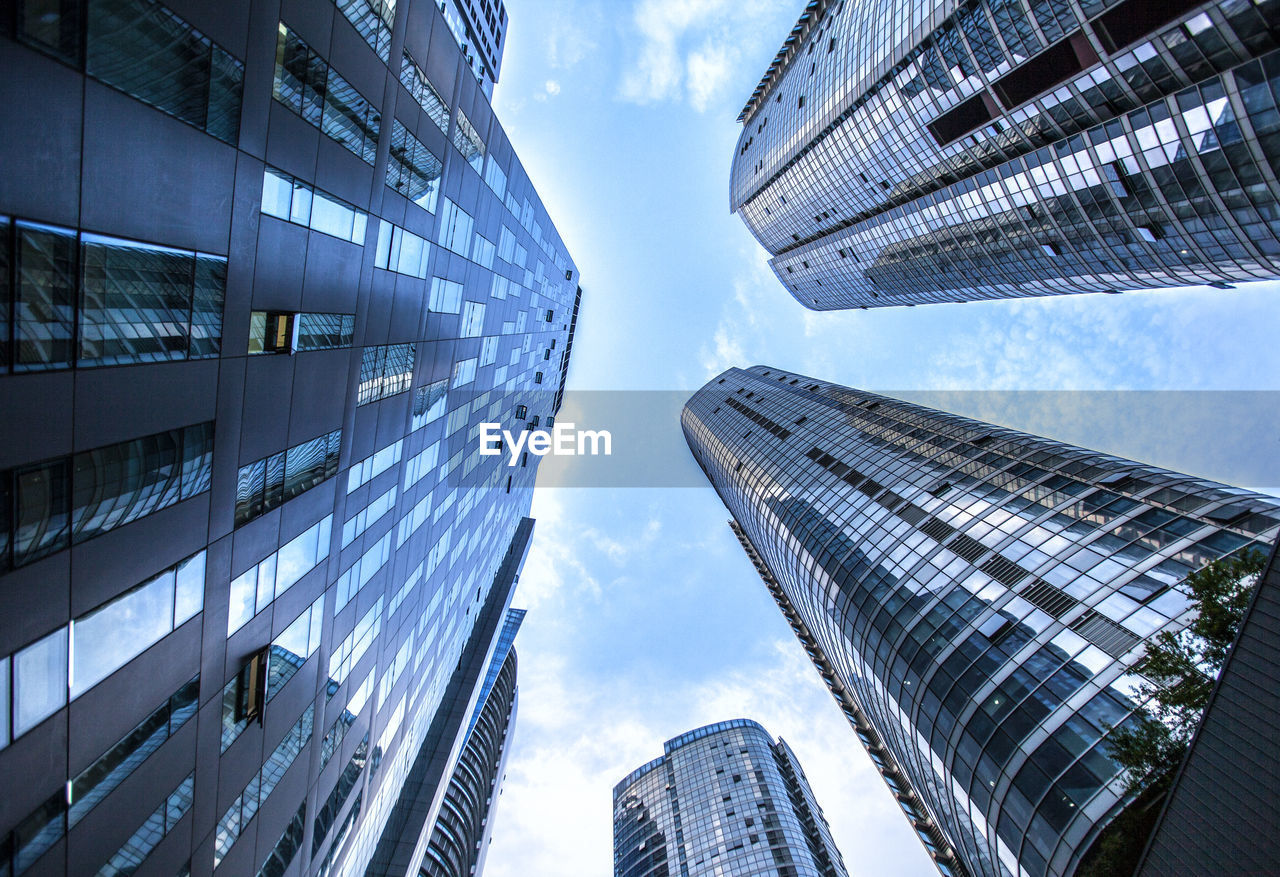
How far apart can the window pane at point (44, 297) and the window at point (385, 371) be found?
36.2 ft

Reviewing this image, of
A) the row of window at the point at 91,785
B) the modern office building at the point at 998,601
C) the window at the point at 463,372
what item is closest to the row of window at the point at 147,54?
the row of window at the point at 91,785

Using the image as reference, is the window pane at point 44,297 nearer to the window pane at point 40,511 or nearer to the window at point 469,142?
the window pane at point 40,511

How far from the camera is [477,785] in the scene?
258 ft

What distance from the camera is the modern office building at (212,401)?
26.9 ft

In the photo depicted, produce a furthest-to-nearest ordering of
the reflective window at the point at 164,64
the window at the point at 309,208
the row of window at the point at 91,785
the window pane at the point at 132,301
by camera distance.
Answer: the window at the point at 309,208
the window pane at the point at 132,301
the row of window at the point at 91,785
the reflective window at the point at 164,64

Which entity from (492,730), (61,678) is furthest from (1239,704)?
(492,730)

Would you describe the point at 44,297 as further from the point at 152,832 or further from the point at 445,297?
the point at 445,297

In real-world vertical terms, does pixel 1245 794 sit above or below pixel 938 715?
above

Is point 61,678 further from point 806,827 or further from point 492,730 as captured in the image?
point 806,827

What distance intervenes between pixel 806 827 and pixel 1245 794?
99984 mm

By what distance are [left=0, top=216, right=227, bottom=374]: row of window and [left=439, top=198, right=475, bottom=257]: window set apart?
47.4ft

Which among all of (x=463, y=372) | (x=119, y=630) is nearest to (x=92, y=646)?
(x=119, y=630)

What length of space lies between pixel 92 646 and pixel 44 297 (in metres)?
6.43

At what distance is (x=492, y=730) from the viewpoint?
3575 inches
